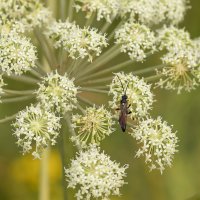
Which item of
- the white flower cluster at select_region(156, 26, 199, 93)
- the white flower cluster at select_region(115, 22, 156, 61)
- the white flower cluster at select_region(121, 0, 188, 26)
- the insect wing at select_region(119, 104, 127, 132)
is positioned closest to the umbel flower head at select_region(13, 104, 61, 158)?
the insect wing at select_region(119, 104, 127, 132)

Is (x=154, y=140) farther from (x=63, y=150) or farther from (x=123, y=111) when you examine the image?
(x=63, y=150)

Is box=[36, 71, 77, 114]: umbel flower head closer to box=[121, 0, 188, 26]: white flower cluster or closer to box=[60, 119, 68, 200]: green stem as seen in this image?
box=[60, 119, 68, 200]: green stem

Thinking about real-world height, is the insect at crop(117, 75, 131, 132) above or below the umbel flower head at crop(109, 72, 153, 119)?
below

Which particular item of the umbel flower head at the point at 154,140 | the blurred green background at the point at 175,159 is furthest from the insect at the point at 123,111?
the blurred green background at the point at 175,159

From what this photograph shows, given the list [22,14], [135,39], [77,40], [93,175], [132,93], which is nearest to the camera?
[93,175]

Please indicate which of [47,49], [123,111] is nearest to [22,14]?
[47,49]

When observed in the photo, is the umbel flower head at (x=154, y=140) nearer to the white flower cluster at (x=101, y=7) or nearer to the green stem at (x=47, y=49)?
the green stem at (x=47, y=49)

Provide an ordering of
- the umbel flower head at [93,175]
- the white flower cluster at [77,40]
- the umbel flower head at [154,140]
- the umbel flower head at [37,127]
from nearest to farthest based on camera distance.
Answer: the umbel flower head at [93,175], the umbel flower head at [37,127], the umbel flower head at [154,140], the white flower cluster at [77,40]
